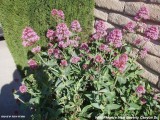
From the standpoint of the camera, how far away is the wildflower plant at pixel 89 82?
8.92 ft

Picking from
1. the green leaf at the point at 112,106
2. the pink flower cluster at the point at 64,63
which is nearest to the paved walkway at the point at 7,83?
the pink flower cluster at the point at 64,63

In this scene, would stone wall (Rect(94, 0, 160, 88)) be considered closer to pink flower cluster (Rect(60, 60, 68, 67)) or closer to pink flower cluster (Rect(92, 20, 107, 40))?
pink flower cluster (Rect(92, 20, 107, 40))

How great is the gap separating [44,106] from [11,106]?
1376mm

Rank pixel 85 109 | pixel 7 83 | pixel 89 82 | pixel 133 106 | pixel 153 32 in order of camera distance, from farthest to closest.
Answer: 1. pixel 7 83
2. pixel 89 82
3. pixel 85 109
4. pixel 133 106
5. pixel 153 32

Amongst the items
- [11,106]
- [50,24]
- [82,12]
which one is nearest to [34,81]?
[50,24]

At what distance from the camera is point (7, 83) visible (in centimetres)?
471

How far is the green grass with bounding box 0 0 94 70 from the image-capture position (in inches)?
136

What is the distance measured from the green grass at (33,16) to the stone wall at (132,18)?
0.76 ft

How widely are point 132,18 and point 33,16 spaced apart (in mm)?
1350

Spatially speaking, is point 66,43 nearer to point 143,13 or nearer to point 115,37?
point 115,37

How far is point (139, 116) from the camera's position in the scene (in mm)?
2824

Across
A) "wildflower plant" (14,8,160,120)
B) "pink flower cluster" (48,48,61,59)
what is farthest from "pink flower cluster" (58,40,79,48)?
"pink flower cluster" (48,48,61,59)

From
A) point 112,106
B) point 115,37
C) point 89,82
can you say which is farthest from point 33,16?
point 112,106

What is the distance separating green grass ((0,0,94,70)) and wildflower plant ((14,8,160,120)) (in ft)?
0.95
